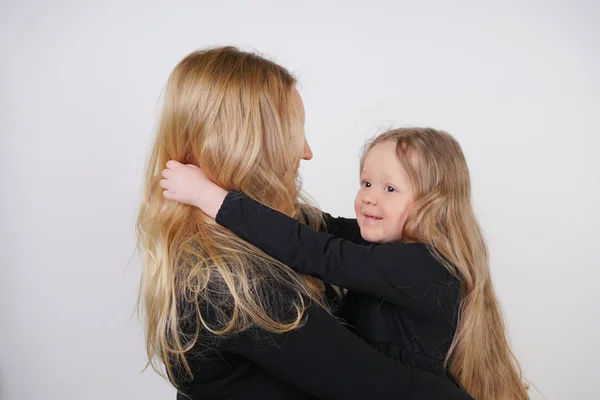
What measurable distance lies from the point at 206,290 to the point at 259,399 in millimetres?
307

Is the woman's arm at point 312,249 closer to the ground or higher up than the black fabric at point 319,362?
higher up

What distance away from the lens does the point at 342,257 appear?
60.7 inches

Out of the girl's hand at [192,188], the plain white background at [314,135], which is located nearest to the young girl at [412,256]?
the girl's hand at [192,188]

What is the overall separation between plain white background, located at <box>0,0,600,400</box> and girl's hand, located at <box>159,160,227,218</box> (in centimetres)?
108

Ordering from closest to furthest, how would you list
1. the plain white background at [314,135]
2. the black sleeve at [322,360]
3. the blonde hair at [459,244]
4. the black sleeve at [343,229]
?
the black sleeve at [322,360], the blonde hair at [459,244], the black sleeve at [343,229], the plain white background at [314,135]

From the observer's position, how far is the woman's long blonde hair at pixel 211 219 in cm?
139

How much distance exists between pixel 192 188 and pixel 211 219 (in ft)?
0.29

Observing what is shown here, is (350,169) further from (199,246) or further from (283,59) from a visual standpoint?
(199,246)

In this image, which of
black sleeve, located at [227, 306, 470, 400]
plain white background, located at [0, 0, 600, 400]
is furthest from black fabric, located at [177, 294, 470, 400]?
plain white background, located at [0, 0, 600, 400]

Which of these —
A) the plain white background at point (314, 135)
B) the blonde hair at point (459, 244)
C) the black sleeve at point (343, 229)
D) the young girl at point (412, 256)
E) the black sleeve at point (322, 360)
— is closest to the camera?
the black sleeve at point (322, 360)

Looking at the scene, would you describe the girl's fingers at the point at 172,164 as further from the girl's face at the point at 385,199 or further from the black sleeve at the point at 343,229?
the black sleeve at the point at 343,229

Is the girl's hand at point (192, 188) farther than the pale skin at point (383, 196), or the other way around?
the pale skin at point (383, 196)

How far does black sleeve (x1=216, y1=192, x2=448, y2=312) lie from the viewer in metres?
1.45

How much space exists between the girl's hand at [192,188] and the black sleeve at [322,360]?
1.02 ft
